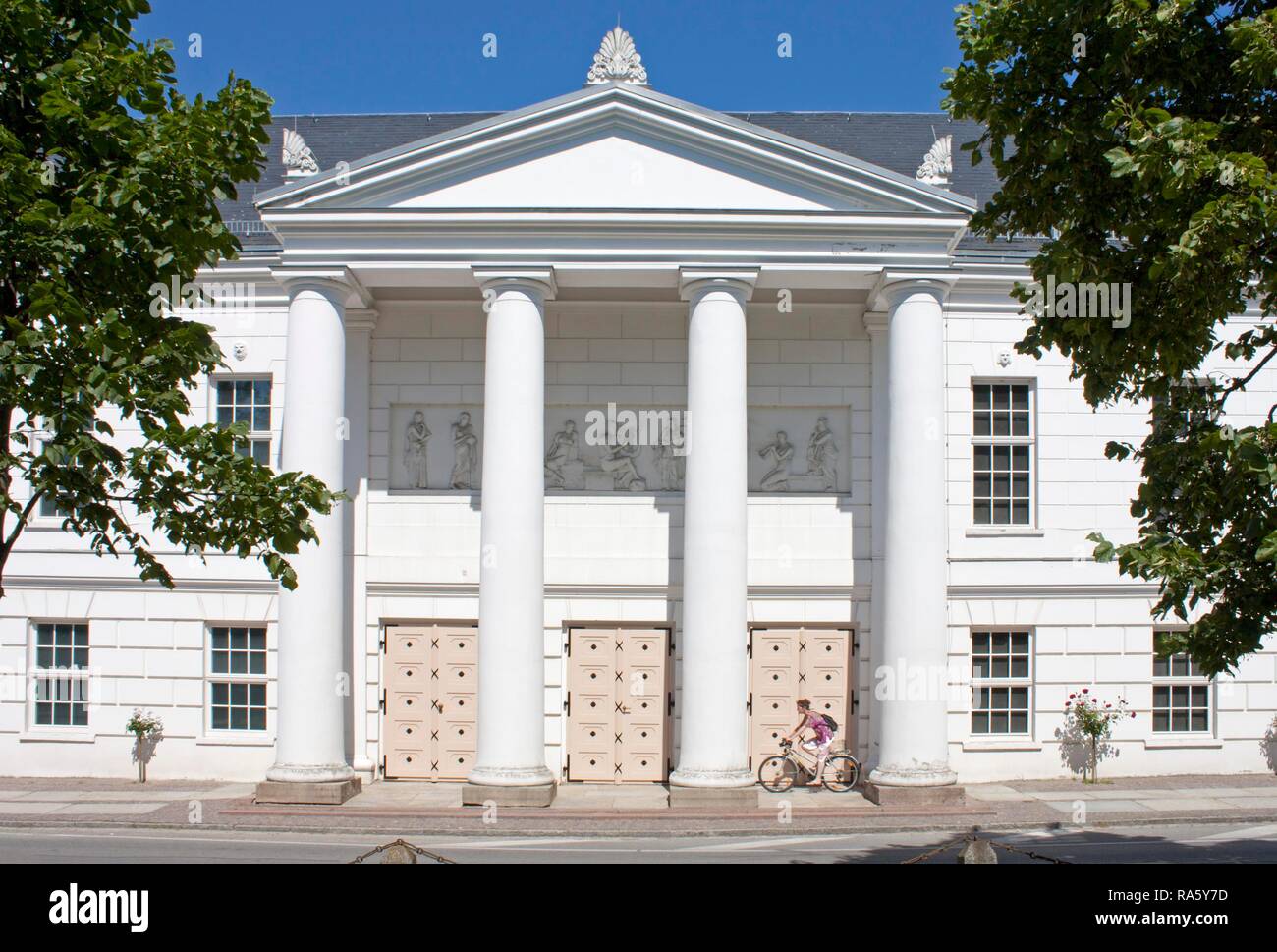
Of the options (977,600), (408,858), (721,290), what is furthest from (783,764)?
(408,858)

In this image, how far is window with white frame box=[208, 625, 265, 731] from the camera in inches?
900

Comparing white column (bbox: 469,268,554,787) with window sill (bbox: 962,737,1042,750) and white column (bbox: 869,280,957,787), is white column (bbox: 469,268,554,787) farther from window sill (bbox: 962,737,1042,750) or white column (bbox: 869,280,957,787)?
window sill (bbox: 962,737,1042,750)

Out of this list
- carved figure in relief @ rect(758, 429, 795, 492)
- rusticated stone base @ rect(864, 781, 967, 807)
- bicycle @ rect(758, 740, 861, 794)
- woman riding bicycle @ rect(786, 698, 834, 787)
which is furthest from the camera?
carved figure in relief @ rect(758, 429, 795, 492)

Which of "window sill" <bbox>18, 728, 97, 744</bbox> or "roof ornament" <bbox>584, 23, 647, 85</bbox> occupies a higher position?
"roof ornament" <bbox>584, 23, 647, 85</bbox>

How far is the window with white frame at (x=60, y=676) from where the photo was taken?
914 inches

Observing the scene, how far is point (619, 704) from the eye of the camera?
22.4m

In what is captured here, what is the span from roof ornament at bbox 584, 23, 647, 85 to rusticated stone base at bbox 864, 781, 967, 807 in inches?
500

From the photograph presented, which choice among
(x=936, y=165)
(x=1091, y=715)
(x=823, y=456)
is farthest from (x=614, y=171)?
(x=1091, y=715)

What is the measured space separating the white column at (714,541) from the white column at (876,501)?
10.0 ft

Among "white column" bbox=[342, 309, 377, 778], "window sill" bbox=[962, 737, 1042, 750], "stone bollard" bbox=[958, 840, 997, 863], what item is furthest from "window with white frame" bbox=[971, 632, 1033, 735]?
"stone bollard" bbox=[958, 840, 997, 863]

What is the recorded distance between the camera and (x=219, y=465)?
9078 mm

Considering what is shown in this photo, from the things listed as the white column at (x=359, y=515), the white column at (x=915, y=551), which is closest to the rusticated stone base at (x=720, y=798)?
the white column at (x=915, y=551)

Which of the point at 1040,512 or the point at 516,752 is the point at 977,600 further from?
the point at 516,752

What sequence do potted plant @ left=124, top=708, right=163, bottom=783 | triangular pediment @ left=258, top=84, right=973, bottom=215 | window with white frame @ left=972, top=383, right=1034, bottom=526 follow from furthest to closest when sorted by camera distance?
window with white frame @ left=972, top=383, right=1034, bottom=526 → potted plant @ left=124, top=708, right=163, bottom=783 → triangular pediment @ left=258, top=84, right=973, bottom=215
